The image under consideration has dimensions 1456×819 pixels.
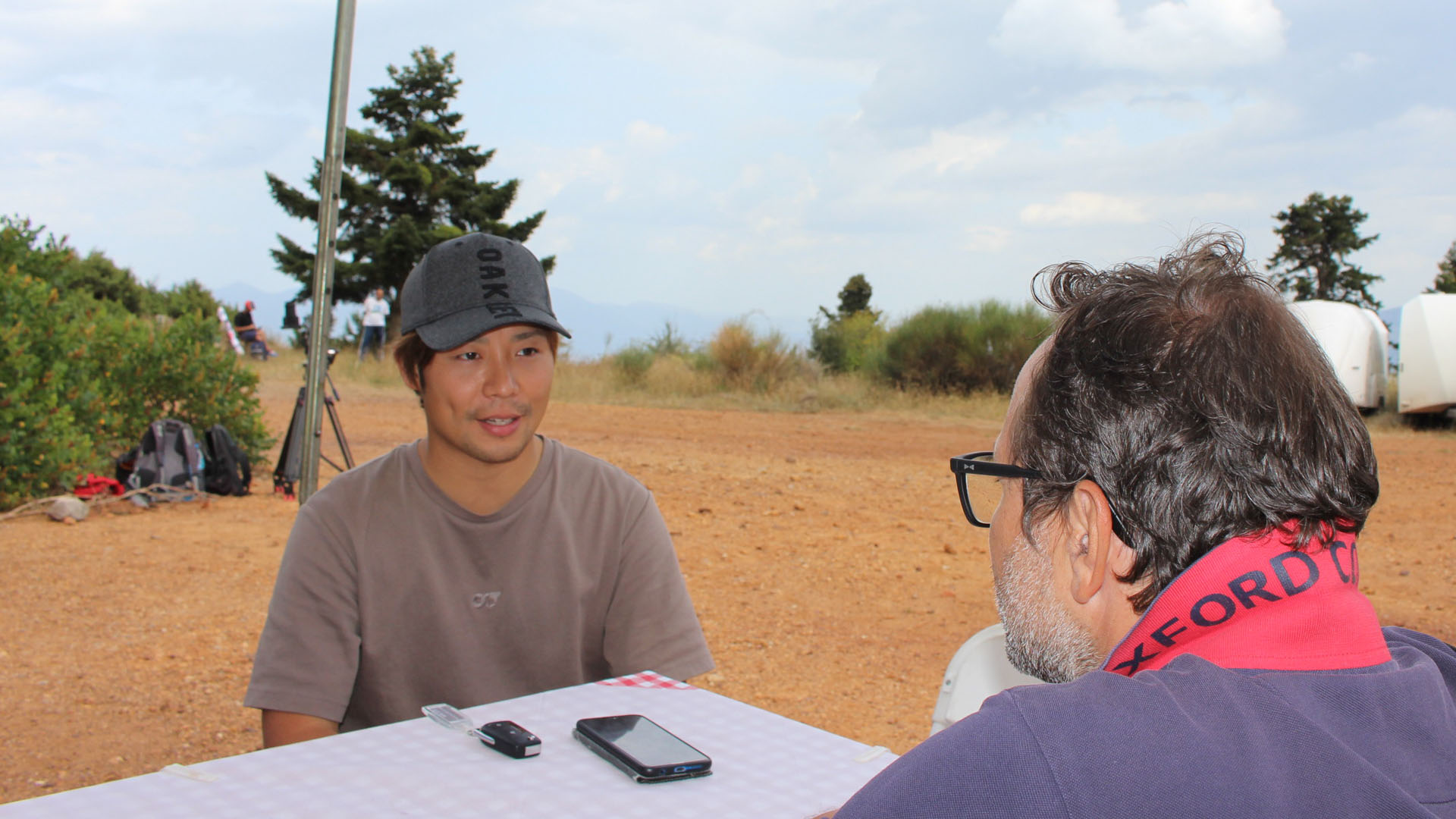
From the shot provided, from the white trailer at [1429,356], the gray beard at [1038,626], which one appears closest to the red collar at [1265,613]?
the gray beard at [1038,626]

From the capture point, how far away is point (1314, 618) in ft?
3.40

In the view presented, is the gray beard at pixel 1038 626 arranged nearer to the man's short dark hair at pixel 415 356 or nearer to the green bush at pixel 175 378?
the man's short dark hair at pixel 415 356

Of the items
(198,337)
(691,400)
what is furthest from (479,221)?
(198,337)

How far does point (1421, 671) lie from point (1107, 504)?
327 mm

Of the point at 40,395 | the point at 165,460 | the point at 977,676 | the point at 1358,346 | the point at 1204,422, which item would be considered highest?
the point at 1358,346

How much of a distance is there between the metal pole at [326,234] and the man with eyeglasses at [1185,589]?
430 cm

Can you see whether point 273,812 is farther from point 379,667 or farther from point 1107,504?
point 1107,504

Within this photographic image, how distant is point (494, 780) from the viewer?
1.62 metres

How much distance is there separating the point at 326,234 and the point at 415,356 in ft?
9.70

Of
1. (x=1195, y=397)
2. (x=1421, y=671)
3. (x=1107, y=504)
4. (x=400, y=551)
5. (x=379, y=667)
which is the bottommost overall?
(x=379, y=667)

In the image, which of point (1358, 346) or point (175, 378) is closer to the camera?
point (175, 378)

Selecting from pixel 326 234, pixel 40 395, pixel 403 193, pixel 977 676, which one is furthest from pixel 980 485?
pixel 403 193

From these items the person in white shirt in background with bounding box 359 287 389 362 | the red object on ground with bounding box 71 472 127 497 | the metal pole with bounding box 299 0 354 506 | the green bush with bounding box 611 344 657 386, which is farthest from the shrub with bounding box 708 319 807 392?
the metal pole with bounding box 299 0 354 506

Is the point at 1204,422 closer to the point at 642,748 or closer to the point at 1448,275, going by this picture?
the point at 642,748
